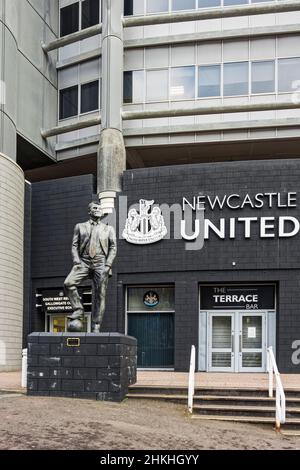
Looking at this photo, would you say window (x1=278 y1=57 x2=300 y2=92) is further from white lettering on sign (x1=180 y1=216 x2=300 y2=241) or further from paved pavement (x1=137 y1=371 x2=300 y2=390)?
paved pavement (x1=137 y1=371 x2=300 y2=390)

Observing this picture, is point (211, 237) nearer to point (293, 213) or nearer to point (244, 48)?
point (293, 213)

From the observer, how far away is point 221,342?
21.9 m

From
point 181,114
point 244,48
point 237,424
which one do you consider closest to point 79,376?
point 237,424

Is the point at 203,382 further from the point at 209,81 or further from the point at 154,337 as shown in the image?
the point at 209,81

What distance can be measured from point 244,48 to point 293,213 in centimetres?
770

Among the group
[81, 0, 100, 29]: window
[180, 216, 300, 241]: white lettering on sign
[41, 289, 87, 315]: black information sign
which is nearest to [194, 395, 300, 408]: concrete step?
[180, 216, 300, 241]: white lettering on sign

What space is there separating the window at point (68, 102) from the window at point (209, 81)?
223 inches

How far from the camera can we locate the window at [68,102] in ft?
91.0

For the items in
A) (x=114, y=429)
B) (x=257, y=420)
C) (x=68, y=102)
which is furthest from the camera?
(x=68, y=102)

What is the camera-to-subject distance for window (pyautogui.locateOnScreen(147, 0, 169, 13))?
84.8 ft

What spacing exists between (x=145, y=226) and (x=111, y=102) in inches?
217

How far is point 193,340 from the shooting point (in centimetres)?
2152

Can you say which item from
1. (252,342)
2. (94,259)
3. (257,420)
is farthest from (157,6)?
(257,420)

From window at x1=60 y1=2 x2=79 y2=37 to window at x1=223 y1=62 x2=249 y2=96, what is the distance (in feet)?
23.5
